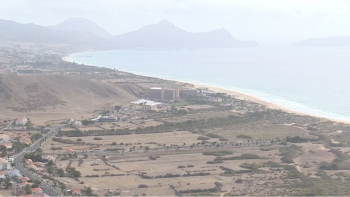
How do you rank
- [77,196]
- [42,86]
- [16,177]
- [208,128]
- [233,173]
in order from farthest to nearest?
[42,86] → [208,128] → [233,173] → [16,177] → [77,196]

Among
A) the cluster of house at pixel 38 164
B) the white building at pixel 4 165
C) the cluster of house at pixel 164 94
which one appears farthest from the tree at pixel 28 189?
the cluster of house at pixel 164 94

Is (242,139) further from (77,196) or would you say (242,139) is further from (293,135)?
(77,196)

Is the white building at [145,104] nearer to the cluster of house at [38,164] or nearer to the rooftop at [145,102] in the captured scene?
the rooftop at [145,102]

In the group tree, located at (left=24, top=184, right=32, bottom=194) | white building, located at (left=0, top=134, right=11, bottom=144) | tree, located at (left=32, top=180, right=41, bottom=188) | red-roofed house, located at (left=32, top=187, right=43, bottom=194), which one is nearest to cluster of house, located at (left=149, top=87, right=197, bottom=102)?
white building, located at (left=0, top=134, right=11, bottom=144)

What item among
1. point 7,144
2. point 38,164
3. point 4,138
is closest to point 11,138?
point 4,138

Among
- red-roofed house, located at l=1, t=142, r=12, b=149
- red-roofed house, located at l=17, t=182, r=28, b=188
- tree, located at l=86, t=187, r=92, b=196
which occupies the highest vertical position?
red-roofed house, located at l=1, t=142, r=12, b=149

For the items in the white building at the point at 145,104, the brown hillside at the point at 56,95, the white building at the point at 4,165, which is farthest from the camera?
the white building at the point at 145,104

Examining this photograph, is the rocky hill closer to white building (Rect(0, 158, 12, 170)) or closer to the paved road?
the paved road

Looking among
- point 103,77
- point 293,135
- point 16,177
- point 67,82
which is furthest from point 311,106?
point 16,177
